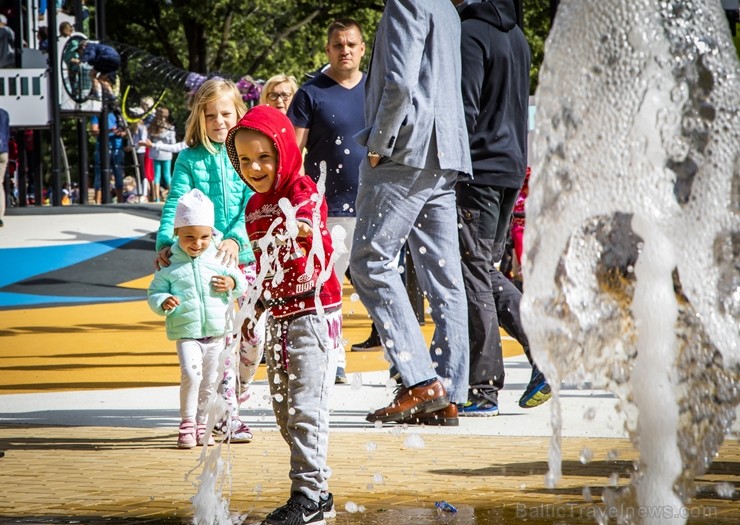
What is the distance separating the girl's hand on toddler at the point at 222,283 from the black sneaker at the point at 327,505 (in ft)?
6.34

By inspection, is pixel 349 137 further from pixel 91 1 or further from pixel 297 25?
pixel 297 25

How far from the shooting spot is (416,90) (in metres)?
6.07

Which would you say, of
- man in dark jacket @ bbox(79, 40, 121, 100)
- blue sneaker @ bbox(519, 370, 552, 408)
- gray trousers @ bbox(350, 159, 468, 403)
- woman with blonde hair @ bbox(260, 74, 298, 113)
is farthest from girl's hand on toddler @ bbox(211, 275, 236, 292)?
man in dark jacket @ bbox(79, 40, 121, 100)

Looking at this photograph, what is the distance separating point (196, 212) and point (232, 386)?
2.83ft

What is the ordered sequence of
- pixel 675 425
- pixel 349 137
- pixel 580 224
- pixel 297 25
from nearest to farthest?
pixel 675 425, pixel 580 224, pixel 349 137, pixel 297 25

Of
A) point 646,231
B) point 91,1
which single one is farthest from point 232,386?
point 91,1

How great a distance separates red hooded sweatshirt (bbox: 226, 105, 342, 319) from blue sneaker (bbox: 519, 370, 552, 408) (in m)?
2.23

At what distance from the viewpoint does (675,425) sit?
4012 mm

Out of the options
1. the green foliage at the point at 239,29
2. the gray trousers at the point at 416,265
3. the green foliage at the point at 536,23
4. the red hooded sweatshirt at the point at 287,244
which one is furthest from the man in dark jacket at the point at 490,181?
the green foliage at the point at 239,29

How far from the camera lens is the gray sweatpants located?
4.30 metres

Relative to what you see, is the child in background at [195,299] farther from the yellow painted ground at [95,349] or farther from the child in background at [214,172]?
the yellow painted ground at [95,349]

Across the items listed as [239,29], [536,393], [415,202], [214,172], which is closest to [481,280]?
[536,393]

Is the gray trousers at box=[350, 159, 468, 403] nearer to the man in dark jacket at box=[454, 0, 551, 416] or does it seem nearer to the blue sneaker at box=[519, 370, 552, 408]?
the man in dark jacket at box=[454, 0, 551, 416]

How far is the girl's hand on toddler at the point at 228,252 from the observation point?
613 centimetres
